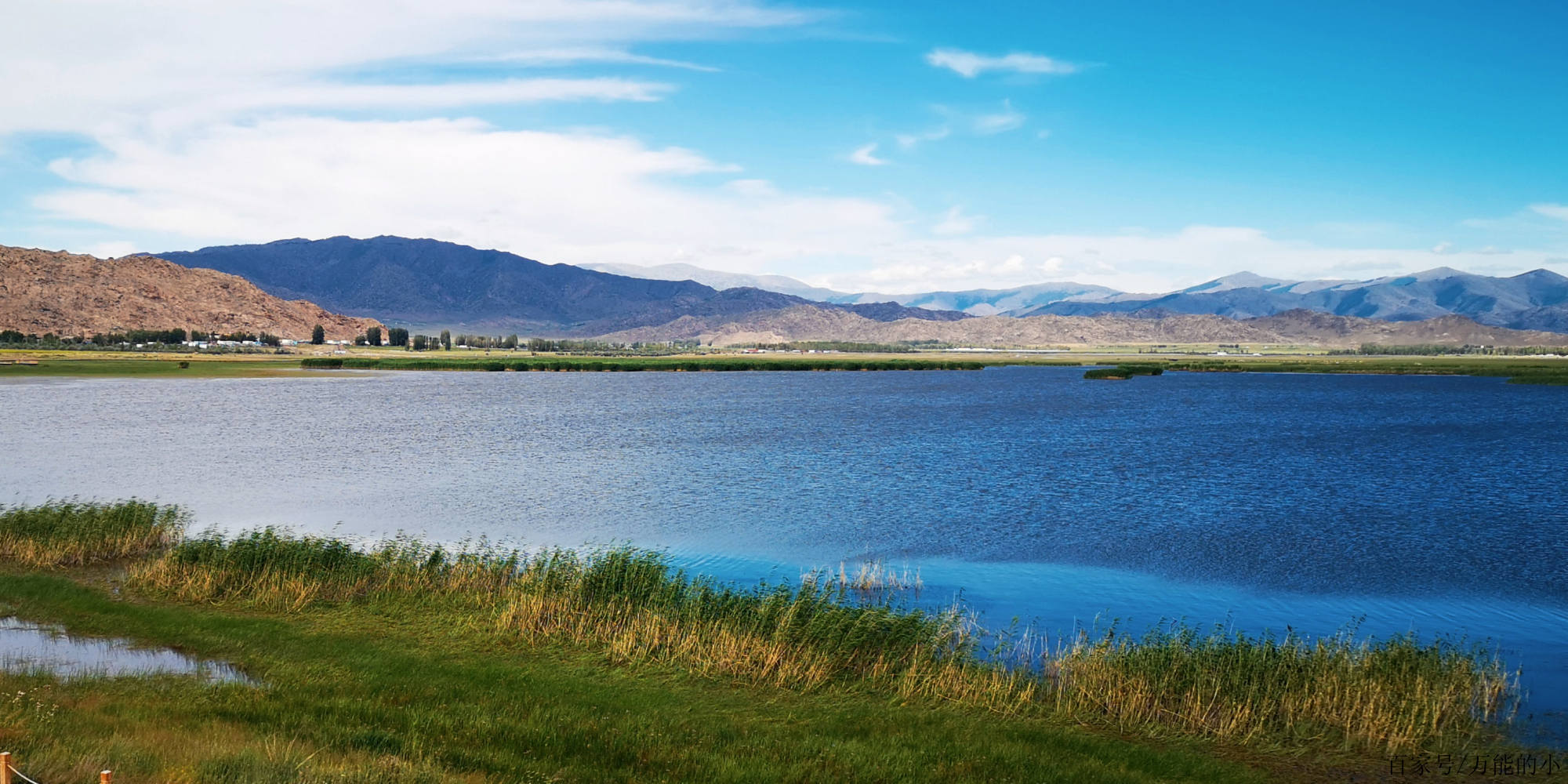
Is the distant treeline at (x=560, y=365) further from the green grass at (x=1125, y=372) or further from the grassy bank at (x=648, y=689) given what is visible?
the grassy bank at (x=648, y=689)

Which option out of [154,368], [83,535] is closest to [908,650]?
[83,535]

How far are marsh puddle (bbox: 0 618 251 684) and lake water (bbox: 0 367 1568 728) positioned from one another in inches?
440

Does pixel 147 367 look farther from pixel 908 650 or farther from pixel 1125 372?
pixel 908 650

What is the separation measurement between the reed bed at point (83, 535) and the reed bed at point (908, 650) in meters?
3.04

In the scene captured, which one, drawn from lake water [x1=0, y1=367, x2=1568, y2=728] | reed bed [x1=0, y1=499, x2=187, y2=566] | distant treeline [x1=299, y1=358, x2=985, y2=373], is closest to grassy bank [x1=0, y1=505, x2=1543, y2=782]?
Result: reed bed [x1=0, y1=499, x2=187, y2=566]

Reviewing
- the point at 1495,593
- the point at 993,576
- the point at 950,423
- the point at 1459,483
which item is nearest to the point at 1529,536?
the point at 1495,593

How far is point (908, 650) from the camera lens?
16375mm

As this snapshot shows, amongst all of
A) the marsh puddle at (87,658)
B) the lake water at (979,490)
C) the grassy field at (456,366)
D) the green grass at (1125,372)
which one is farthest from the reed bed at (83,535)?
the green grass at (1125,372)

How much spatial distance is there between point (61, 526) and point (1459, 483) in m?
45.3

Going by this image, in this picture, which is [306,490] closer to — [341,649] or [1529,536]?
[341,649]

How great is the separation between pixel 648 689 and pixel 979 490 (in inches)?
927

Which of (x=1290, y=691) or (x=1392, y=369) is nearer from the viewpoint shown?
(x=1290, y=691)

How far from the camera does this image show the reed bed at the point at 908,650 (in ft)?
45.9

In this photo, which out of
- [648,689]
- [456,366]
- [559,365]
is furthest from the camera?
[456,366]
